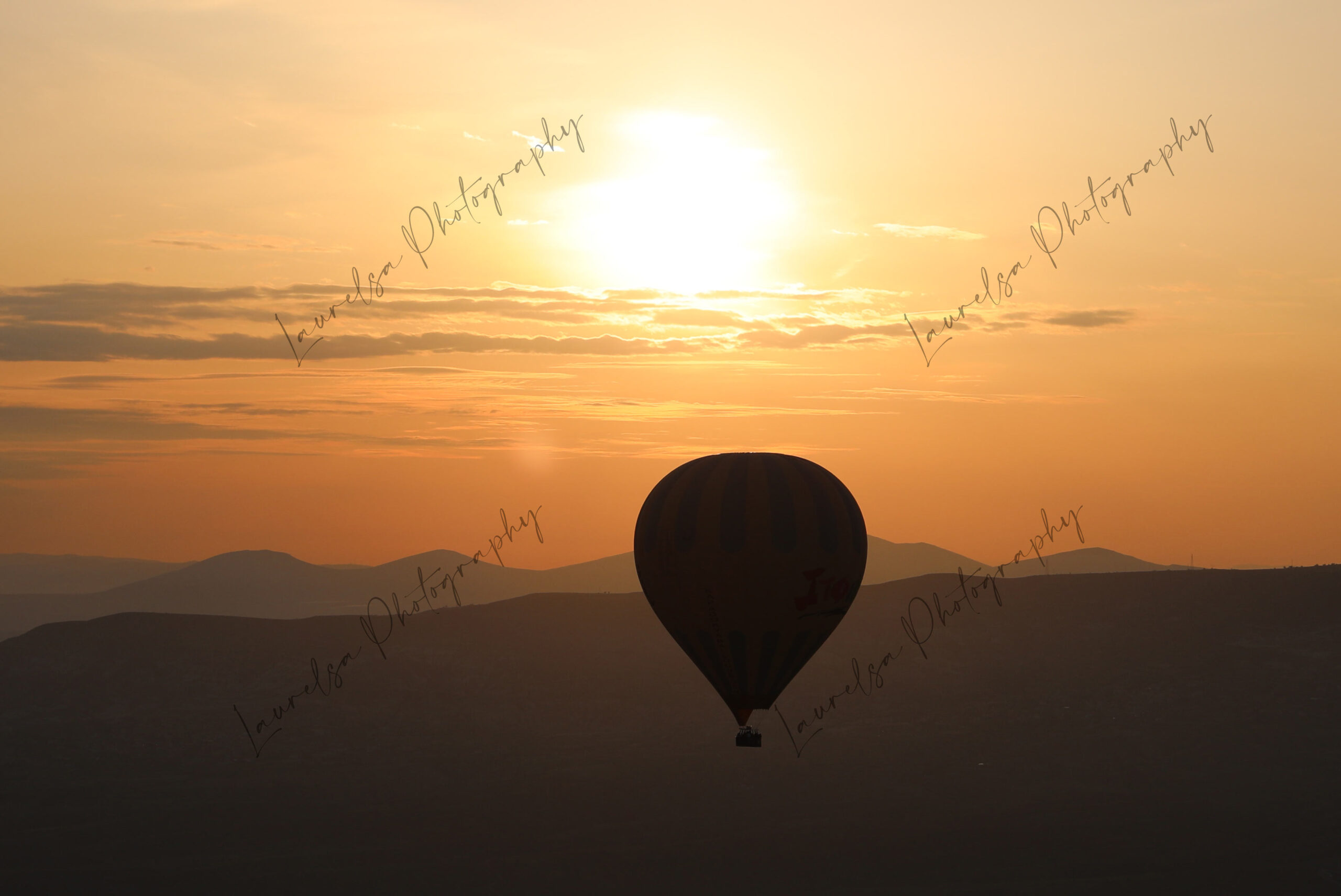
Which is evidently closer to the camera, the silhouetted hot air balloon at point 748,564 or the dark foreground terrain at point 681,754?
the silhouetted hot air balloon at point 748,564

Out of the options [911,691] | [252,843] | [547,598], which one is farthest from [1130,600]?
[252,843]

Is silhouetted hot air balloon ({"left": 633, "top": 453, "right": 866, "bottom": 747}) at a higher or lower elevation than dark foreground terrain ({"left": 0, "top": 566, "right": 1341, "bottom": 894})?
higher

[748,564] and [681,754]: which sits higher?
[748,564]

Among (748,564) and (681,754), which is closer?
(748,564)

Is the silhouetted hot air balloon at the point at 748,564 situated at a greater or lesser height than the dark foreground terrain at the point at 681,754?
greater

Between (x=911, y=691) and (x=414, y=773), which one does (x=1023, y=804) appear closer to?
(x=911, y=691)
